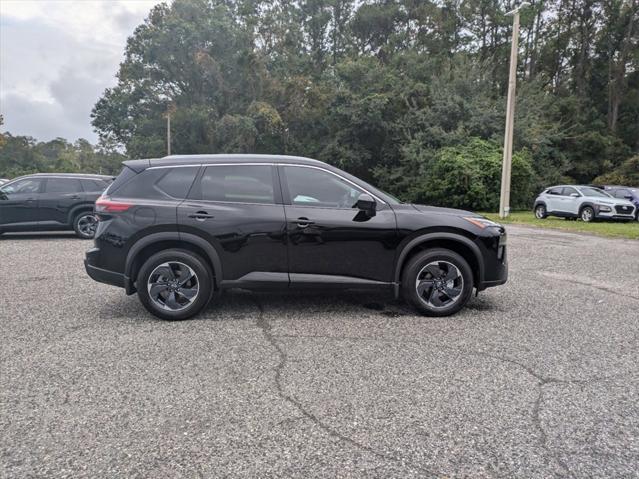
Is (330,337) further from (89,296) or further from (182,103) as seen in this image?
(182,103)

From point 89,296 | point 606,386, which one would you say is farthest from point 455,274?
point 89,296

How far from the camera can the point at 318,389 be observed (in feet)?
11.2

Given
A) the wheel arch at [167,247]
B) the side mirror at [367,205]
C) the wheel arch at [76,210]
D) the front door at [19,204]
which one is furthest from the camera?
the wheel arch at [76,210]

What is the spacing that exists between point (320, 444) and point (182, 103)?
40738 mm

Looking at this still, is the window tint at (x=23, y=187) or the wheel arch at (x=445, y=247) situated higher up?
the window tint at (x=23, y=187)

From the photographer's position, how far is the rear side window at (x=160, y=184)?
5125 millimetres

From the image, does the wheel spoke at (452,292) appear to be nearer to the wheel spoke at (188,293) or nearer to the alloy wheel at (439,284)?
the alloy wheel at (439,284)

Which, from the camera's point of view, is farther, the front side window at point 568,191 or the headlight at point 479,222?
the front side window at point 568,191

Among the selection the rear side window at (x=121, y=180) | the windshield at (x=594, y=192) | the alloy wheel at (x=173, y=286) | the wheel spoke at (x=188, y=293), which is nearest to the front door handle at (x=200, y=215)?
the alloy wheel at (x=173, y=286)

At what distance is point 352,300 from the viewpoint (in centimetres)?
595

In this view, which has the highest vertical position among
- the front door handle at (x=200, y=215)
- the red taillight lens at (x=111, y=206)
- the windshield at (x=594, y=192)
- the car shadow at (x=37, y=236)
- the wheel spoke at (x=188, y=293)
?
the windshield at (x=594, y=192)

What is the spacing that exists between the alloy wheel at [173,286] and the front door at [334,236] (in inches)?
41.6

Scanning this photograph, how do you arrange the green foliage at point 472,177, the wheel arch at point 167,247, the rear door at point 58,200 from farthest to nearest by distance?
1. the green foliage at point 472,177
2. the rear door at point 58,200
3. the wheel arch at point 167,247

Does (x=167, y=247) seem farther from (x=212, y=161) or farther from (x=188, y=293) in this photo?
(x=212, y=161)
